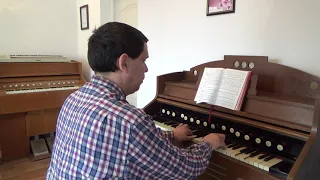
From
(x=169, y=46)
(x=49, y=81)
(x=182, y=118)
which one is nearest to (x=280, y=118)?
(x=182, y=118)

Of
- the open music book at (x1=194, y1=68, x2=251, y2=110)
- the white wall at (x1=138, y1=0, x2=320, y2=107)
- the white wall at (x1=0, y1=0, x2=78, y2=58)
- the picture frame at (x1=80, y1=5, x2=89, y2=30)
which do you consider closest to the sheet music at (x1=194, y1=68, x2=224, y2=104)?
the open music book at (x1=194, y1=68, x2=251, y2=110)

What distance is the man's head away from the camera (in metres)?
0.92

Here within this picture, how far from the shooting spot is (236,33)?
179 centimetres

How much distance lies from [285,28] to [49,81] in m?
2.87

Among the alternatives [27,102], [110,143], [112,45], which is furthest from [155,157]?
[27,102]

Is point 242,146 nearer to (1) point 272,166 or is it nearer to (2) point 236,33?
(1) point 272,166

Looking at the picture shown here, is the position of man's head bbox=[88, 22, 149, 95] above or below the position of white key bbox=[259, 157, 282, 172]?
above

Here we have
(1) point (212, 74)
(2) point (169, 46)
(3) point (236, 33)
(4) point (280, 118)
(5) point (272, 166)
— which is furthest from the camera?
(2) point (169, 46)

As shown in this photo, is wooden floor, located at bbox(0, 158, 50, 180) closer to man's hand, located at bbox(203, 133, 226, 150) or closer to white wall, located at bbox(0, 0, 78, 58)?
white wall, located at bbox(0, 0, 78, 58)

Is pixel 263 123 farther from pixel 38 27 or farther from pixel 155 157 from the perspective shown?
pixel 38 27

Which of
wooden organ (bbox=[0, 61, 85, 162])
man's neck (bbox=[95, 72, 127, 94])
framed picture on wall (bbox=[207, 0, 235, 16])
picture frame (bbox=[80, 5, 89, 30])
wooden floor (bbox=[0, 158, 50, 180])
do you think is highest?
picture frame (bbox=[80, 5, 89, 30])

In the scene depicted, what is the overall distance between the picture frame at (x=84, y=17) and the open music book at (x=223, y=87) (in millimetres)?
2641

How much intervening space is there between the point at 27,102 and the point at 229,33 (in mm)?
2417

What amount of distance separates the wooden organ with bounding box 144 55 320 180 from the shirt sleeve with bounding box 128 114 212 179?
0.96 feet
